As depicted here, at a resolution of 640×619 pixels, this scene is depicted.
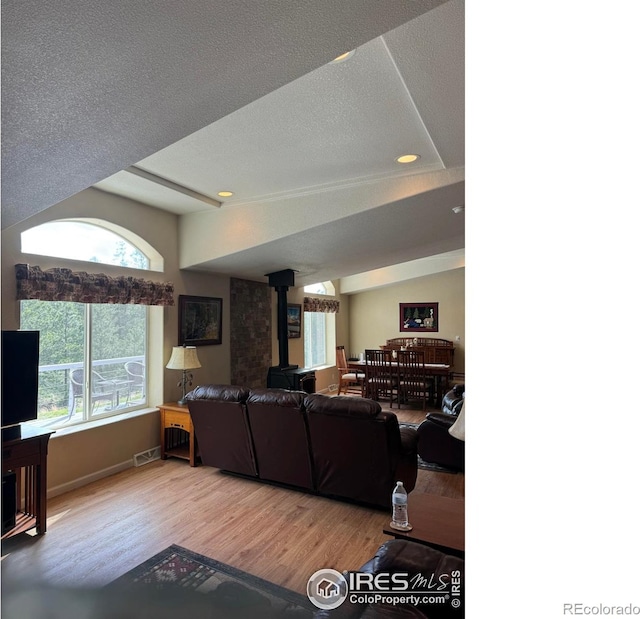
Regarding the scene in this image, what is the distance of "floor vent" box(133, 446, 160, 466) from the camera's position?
12.9ft

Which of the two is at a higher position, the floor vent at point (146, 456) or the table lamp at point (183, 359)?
the table lamp at point (183, 359)

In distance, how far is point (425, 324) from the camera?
855cm

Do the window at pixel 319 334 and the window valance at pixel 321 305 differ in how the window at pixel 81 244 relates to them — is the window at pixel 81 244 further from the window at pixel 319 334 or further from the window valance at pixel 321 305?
the window at pixel 319 334

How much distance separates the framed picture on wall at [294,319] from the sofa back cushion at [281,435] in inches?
136

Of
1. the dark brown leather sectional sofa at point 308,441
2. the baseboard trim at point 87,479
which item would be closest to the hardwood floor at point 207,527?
the baseboard trim at point 87,479

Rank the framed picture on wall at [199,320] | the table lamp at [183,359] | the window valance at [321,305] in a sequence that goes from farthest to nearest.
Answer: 1. the window valance at [321,305]
2. the framed picture on wall at [199,320]
3. the table lamp at [183,359]

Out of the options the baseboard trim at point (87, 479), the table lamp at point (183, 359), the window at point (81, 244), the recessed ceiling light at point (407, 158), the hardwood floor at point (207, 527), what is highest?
the recessed ceiling light at point (407, 158)

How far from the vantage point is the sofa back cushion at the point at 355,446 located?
2795 millimetres

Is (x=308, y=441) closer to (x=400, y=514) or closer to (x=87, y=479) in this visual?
(x=400, y=514)

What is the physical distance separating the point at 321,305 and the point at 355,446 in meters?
4.94

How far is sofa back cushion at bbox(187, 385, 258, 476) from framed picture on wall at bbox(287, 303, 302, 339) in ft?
10.5
